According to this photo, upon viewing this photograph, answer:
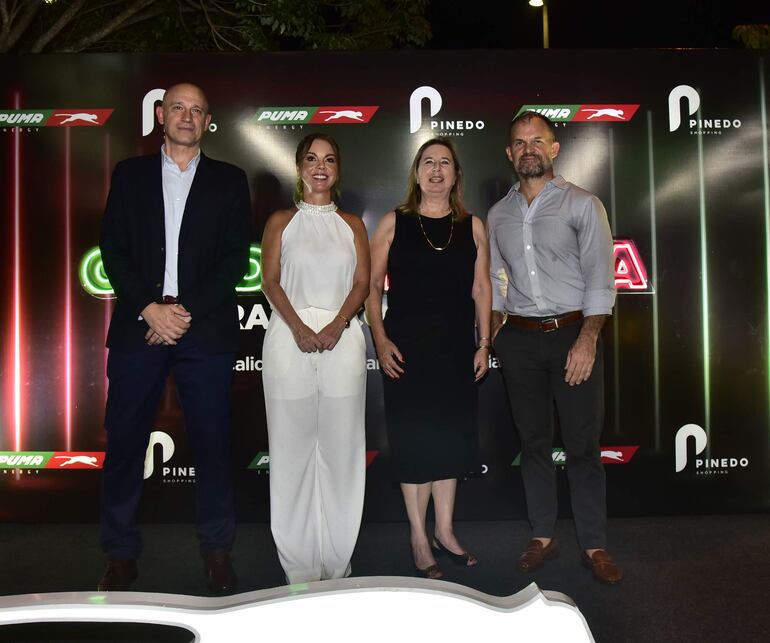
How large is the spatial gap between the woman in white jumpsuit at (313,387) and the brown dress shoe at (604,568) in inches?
37.4

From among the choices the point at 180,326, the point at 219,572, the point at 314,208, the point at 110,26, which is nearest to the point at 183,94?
the point at 314,208

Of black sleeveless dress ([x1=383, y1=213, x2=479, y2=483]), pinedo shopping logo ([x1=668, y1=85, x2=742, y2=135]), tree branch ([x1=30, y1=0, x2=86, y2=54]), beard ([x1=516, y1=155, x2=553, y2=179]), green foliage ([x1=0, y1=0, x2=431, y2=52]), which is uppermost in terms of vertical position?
green foliage ([x1=0, y1=0, x2=431, y2=52])

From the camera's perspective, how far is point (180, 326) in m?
2.59

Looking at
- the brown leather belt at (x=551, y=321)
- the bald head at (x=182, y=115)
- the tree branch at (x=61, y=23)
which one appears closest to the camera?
the bald head at (x=182, y=115)

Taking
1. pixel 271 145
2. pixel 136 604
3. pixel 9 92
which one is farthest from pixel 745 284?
pixel 9 92

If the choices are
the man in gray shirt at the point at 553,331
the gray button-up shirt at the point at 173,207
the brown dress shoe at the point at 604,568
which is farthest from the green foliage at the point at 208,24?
the brown dress shoe at the point at 604,568

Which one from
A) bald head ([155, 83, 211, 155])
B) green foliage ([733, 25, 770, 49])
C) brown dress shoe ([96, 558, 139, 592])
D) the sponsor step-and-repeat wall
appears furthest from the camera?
green foliage ([733, 25, 770, 49])

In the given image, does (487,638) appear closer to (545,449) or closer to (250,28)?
(545,449)

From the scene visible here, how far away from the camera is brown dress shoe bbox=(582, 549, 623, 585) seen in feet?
8.70

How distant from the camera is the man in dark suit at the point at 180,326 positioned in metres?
2.64

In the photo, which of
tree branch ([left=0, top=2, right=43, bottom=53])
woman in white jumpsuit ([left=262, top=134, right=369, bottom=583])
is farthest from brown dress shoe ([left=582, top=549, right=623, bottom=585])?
tree branch ([left=0, top=2, right=43, bottom=53])

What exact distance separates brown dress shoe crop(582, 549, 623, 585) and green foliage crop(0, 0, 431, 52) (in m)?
4.64

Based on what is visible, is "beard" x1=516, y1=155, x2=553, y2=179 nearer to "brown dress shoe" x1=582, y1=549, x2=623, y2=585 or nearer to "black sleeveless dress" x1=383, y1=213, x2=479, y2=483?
"black sleeveless dress" x1=383, y1=213, x2=479, y2=483

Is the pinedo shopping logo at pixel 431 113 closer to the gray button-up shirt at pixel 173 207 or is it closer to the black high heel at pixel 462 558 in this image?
the gray button-up shirt at pixel 173 207
